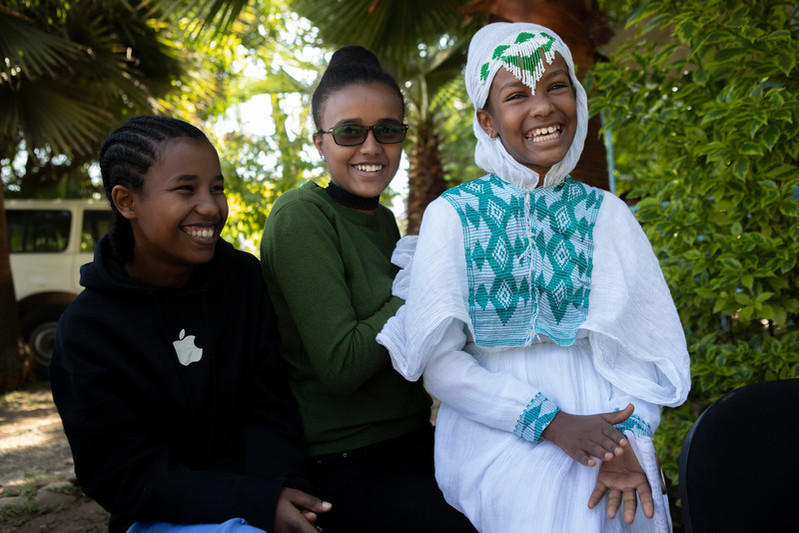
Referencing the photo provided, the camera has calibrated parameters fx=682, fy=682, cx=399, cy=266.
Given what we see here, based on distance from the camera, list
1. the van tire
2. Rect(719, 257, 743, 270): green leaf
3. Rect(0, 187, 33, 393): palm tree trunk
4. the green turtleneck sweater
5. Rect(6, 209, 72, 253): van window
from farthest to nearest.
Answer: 1. Rect(6, 209, 72, 253): van window
2. the van tire
3. Rect(0, 187, 33, 393): palm tree trunk
4. Rect(719, 257, 743, 270): green leaf
5. the green turtleneck sweater

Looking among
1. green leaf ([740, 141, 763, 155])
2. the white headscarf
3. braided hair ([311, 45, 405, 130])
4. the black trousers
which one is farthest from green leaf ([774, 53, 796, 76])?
the black trousers

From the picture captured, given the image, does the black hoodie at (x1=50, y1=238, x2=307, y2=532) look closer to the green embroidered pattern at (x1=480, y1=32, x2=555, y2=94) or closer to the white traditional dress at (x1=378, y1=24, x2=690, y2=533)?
the white traditional dress at (x1=378, y1=24, x2=690, y2=533)

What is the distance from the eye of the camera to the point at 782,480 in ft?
4.22

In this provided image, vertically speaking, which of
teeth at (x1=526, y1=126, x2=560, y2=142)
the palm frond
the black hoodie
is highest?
the palm frond

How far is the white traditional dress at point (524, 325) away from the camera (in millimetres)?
1480

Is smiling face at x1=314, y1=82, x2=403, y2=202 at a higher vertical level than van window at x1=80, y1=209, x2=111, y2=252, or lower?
higher

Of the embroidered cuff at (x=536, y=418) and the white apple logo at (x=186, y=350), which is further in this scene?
the white apple logo at (x=186, y=350)

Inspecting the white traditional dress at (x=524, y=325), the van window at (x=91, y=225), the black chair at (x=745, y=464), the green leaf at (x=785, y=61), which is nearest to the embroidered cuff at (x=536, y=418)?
the white traditional dress at (x=524, y=325)

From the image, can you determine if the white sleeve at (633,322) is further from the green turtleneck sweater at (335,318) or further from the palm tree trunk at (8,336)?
the palm tree trunk at (8,336)

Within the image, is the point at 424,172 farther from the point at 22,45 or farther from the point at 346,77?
the point at 346,77

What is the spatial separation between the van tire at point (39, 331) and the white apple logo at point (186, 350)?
7.67 meters

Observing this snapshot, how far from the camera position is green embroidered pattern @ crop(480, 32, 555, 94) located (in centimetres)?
161

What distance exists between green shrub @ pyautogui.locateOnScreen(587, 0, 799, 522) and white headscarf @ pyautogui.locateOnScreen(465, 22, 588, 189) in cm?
78

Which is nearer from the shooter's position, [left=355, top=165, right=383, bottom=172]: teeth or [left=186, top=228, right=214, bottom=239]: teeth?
[left=186, top=228, right=214, bottom=239]: teeth
